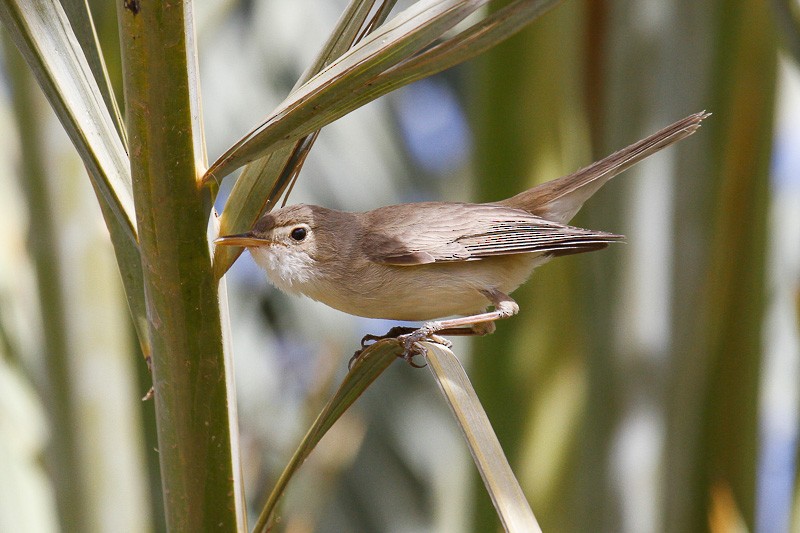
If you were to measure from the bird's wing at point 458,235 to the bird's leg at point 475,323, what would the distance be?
0.42 ft

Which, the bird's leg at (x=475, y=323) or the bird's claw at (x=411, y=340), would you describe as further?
the bird's leg at (x=475, y=323)

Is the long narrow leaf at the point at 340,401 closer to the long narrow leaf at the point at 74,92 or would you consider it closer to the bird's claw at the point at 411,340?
the bird's claw at the point at 411,340

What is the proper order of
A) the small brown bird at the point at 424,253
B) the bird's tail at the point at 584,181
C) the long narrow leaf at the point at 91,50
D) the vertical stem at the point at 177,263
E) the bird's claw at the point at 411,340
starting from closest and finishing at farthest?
the vertical stem at the point at 177,263, the long narrow leaf at the point at 91,50, the bird's claw at the point at 411,340, the bird's tail at the point at 584,181, the small brown bird at the point at 424,253

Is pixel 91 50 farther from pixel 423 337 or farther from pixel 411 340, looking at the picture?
pixel 423 337

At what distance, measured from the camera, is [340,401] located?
4.00 ft

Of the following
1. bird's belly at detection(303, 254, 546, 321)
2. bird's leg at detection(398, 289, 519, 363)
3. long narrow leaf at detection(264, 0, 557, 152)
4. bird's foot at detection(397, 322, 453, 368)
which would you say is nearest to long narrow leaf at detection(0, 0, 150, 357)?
long narrow leaf at detection(264, 0, 557, 152)

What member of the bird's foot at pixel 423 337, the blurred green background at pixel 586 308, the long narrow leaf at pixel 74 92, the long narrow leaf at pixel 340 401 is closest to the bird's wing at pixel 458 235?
the blurred green background at pixel 586 308

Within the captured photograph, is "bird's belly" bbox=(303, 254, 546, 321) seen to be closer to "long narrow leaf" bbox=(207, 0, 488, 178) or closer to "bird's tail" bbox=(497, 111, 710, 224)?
"bird's tail" bbox=(497, 111, 710, 224)

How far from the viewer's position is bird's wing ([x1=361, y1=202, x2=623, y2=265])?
2.29 metres

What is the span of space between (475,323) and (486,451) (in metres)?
1.07

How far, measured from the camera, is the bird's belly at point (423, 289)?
2283 mm

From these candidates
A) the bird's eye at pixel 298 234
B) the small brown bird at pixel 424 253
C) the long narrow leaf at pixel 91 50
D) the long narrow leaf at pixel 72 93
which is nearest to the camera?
the long narrow leaf at pixel 72 93

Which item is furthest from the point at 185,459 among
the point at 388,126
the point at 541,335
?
the point at 388,126

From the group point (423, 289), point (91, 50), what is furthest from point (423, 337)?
point (91, 50)
